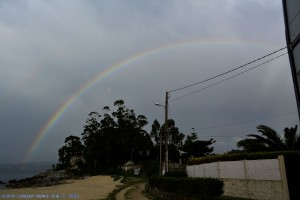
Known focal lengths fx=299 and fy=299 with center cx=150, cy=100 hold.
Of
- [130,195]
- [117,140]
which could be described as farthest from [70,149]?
[130,195]

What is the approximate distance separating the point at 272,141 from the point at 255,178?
8.54 metres

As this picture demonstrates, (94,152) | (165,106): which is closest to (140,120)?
(94,152)

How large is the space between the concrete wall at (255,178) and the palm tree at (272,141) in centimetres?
488

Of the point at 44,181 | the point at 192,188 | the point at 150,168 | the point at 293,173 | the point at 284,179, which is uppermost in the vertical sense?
the point at 150,168

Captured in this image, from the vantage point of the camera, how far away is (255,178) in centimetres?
1495

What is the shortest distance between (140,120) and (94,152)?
50.9 feet

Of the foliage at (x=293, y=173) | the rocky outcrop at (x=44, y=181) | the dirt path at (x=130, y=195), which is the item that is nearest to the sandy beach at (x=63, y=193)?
the dirt path at (x=130, y=195)

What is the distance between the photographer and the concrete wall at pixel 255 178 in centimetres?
1321

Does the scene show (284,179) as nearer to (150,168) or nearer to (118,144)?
(150,168)

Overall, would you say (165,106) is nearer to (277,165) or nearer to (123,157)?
(277,165)

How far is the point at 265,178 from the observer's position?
46.3ft

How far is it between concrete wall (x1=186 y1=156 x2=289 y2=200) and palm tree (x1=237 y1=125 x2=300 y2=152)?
4880mm

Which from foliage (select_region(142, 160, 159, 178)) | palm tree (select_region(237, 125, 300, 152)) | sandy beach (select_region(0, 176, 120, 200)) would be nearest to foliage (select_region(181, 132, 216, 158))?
foliage (select_region(142, 160, 159, 178))

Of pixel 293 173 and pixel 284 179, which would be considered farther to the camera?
pixel 293 173
